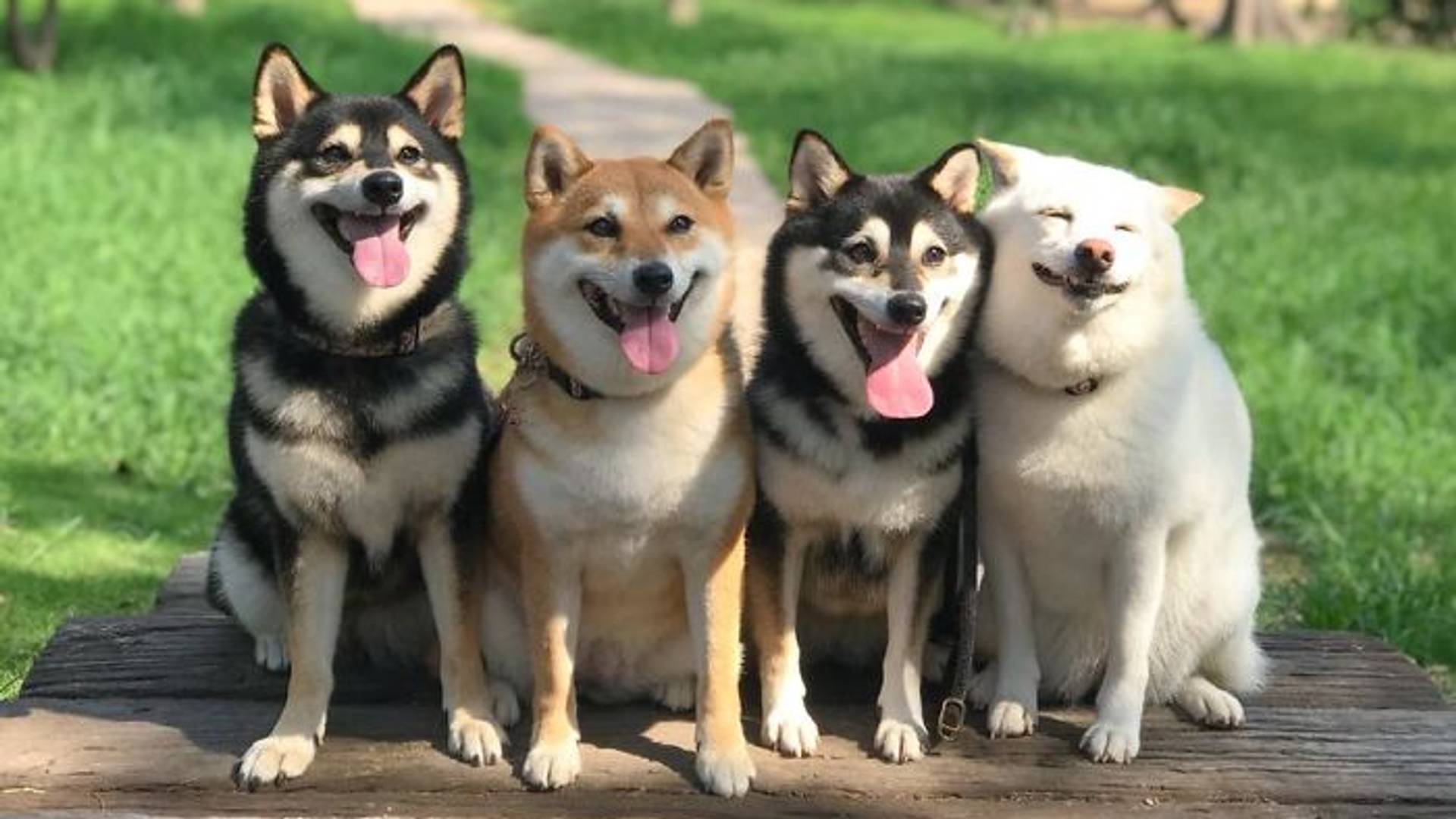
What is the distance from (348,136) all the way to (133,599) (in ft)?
9.25

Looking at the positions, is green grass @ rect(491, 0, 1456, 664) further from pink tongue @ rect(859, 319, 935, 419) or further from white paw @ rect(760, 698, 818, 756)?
pink tongue @ rect(859, 319, 935, 419)

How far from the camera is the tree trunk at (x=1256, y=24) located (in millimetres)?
27703

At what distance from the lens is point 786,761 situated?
3740 millimetres

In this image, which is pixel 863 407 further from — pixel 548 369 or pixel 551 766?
pixel 551 766

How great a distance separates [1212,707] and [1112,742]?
1.13 feet

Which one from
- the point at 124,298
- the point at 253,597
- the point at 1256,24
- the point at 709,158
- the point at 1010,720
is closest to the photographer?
the point at 709,158

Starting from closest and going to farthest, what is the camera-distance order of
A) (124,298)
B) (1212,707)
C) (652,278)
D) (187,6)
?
(652,278) < (1212,707) < (124,298) < (187,6)

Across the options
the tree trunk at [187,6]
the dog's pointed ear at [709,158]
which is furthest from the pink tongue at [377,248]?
the tree trunk at [187,6]

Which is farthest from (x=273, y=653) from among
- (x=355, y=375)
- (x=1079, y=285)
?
(x=1079, y=285)

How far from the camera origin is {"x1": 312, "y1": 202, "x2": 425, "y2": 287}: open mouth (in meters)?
3.57

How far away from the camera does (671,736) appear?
Result: 3.85 m

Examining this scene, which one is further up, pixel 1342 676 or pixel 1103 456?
pixel 1103 456

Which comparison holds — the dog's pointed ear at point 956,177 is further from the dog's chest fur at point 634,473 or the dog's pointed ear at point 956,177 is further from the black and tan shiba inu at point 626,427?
the dog's chest fur at point 634,473

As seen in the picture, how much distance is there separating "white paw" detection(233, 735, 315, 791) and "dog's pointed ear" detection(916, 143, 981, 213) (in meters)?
1.71
